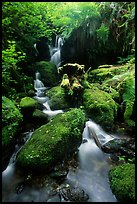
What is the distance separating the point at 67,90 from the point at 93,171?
3343 mm

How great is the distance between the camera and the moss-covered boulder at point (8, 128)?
433cm

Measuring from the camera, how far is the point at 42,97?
301 inches

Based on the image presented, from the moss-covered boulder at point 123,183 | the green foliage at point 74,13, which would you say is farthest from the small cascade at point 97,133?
the green foliage at point 74,13

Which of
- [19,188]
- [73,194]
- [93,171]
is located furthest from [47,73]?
[73,194]

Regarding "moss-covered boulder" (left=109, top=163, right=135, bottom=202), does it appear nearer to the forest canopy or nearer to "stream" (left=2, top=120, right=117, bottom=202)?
"stream" (left=2, top=120, right=117, bottom=202)

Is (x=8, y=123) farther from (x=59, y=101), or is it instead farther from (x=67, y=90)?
(x=67, y=90)

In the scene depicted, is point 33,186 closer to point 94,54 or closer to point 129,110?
point 129,110

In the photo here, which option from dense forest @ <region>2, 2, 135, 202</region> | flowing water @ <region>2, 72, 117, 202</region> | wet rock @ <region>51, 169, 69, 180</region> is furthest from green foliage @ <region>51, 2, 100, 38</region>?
wet rock @ <region>51, 169, 69, 180</region>

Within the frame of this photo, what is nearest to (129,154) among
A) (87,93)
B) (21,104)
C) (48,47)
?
(87,93)

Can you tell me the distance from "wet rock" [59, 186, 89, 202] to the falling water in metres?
0.12

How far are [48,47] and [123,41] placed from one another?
3.99 m

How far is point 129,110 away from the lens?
623 centimetres

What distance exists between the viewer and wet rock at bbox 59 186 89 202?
350cm

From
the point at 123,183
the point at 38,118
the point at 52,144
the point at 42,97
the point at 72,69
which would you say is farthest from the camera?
the point at 42,97
